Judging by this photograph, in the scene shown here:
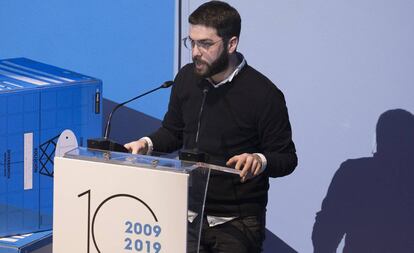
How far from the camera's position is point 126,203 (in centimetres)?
287

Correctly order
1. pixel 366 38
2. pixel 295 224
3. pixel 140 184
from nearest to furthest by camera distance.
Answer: pixel 140 184 → pixel 366 38 → pixel 295 224

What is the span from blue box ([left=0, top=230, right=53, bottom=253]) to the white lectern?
0.77 metres

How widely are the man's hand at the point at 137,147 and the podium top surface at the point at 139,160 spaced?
26cm

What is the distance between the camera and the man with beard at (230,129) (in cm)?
333

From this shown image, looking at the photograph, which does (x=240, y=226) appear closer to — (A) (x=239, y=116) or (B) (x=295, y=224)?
(A) (x=239, y=116)

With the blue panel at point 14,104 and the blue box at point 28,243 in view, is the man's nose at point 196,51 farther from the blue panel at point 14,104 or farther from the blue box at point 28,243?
the blue box at point 28,243

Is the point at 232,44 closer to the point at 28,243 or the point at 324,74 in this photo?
the point at 324,74

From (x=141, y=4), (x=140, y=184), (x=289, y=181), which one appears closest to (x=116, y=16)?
(x=141, y=4)

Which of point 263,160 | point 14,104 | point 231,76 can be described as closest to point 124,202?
point 263,160

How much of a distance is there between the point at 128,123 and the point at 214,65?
1.26 meters

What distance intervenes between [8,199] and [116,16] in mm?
1136

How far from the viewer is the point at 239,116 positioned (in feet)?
11.1

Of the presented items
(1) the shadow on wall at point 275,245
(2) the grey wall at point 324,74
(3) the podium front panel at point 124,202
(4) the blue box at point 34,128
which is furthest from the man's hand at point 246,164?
(1) the shadow on wall at point 275,245

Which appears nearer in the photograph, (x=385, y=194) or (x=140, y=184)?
(x=140, y=184)
